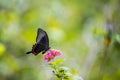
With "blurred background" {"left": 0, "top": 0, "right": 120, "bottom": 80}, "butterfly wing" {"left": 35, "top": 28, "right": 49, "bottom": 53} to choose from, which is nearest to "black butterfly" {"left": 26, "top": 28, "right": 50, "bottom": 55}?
"butterfly wing" {"left": 35, "top": 28, "right": 49, "bottom": 53}

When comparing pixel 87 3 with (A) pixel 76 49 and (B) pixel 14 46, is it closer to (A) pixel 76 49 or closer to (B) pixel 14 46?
(A) pixel 76 49

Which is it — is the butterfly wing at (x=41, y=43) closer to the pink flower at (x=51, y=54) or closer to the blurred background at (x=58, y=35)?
the pink flower at (x=51, y=54)

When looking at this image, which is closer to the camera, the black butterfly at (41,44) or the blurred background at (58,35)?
the black butterfly at (41,44)

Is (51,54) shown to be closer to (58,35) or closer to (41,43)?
(41,43)

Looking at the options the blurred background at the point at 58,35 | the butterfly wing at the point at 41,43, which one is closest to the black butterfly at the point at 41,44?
the butterfly wing at the point at 41,43

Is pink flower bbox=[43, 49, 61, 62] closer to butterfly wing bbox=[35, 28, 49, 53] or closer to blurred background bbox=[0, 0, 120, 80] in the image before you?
butterfly wing bbox=[35, 28, 49, 53]

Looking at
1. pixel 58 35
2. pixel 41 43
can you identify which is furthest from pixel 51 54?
pixel 58 35

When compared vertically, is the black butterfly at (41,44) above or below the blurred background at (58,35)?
below

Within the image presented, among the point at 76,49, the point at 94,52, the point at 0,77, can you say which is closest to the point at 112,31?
the point at 94,52
